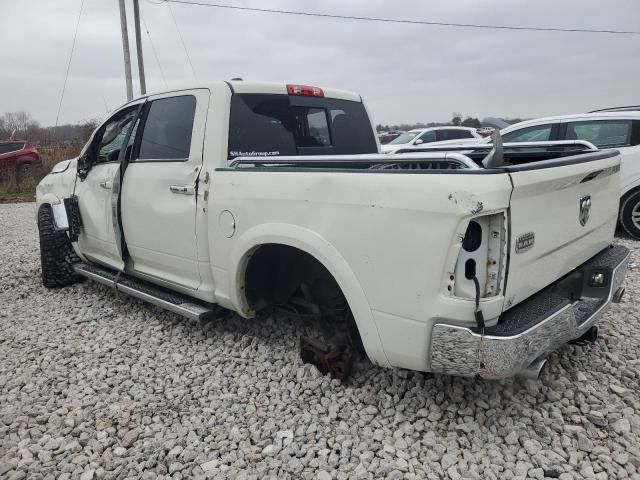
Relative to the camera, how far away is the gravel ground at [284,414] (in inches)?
92.7

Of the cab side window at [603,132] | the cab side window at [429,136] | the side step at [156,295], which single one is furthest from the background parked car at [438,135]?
the side step at [156,295]

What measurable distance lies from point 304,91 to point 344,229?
1.74 metres

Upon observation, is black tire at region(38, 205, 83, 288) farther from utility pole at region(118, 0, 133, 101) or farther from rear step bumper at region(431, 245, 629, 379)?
utility pole at region(118, 0, 133, 101)

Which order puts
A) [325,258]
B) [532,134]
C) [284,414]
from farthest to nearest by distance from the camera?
1. [532,134]
2. [284,414]
3. [325,258]

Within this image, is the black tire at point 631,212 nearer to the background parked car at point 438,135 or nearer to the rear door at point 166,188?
the rear door at point 166,188

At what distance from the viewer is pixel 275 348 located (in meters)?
3.55

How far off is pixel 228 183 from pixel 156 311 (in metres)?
1.88

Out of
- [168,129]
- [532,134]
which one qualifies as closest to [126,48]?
[532,134]

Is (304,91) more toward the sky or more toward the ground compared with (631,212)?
more toward the sky

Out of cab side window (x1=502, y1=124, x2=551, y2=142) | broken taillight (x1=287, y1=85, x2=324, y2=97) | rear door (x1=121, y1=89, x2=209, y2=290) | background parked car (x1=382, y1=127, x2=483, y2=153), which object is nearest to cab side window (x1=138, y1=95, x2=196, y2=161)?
rear door (x1=121, y1=89, x2=209, y2=290)

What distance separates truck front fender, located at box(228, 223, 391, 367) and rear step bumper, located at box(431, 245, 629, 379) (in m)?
0.35

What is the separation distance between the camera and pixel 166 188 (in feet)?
11.5

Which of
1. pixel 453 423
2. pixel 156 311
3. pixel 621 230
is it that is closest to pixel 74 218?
pixel 156 311

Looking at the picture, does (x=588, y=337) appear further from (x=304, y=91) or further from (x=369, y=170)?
(x=304, y=91)
